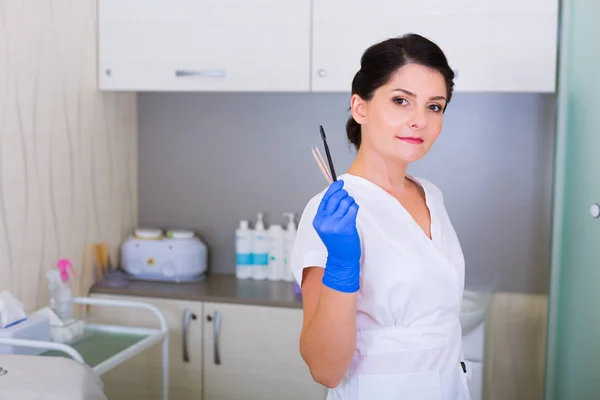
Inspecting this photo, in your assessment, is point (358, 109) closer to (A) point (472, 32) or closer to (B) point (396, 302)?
(B) point (396, 302)

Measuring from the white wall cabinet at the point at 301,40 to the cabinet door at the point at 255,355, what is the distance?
68 cm

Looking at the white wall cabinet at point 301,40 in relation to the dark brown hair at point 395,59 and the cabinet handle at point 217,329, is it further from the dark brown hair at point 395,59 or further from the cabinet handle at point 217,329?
the dark brown hair at point 395,59

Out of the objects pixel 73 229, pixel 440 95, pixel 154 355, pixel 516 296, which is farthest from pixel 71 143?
pixel 516 296

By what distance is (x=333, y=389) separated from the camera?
4.36 ft

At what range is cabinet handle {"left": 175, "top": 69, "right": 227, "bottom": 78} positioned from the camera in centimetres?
218

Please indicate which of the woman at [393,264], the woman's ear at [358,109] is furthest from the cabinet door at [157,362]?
the woman's ear at [358,109]

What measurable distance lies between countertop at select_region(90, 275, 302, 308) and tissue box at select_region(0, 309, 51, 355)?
444mm

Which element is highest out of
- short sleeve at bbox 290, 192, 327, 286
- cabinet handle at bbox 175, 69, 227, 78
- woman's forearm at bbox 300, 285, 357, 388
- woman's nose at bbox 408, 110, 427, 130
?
cabinet handle at bbox 175, 69, 227, 78

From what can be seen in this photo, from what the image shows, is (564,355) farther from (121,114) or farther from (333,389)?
(121,114)

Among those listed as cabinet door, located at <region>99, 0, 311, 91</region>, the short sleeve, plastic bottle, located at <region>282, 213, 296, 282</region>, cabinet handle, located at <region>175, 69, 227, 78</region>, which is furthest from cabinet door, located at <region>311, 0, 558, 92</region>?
the short sleeve

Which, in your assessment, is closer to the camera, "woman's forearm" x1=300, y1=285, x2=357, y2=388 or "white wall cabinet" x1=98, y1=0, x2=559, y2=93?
"woman's forearm" x1=300, y1=285, x2=357, y2=388

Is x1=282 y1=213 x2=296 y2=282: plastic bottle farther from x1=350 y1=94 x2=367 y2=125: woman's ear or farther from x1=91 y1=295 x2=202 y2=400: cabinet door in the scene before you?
x1=350 y1=94 x2=367 y2=125: woman's ear

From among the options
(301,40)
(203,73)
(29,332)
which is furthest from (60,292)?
(301,40)

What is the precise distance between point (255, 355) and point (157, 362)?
1.12 ft
